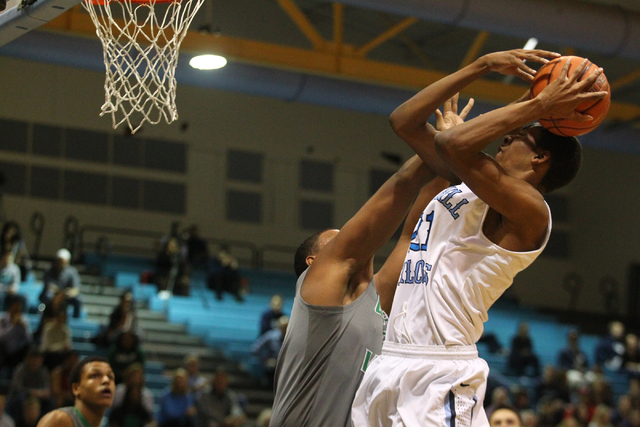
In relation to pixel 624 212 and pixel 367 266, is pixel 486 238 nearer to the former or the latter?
pixel 367 266

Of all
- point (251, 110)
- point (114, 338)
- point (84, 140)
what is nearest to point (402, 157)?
point (251, 110)

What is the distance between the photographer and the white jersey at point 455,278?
3.28 meters

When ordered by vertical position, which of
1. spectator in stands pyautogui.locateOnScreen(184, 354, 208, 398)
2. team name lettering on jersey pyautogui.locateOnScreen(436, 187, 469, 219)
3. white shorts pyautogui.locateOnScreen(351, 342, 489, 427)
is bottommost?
spectator in stands pyautogui.locateOnScreen(184, 354, 208, 398)

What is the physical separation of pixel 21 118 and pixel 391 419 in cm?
1815

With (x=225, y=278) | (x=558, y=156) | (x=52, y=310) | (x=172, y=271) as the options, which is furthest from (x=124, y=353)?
(x=558, y=156)

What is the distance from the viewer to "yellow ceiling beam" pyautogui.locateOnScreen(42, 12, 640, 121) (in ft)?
37.3

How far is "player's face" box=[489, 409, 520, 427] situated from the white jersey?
2.92 meters

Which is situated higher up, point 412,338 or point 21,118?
point 21,118

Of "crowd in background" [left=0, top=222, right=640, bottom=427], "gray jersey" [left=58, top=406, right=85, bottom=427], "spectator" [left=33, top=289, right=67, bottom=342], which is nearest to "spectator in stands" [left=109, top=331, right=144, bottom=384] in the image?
"crowd in background" [left=0, top=222, right=640, bottom=427]

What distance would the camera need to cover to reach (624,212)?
2362 centimetres

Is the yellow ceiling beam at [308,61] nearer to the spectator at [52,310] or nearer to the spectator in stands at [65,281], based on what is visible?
the spectator at [52,310]

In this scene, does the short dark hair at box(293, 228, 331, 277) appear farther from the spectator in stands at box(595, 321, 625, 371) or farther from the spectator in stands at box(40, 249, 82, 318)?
the spectator in stands at box(595, 321, 625, 371)

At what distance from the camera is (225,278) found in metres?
17.7

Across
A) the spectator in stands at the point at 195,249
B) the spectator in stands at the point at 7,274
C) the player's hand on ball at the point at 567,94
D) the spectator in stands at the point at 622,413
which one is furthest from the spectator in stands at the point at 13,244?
the player's hand on ball at the point at 567,94
